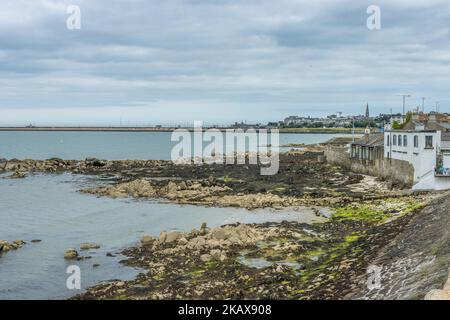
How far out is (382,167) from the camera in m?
53.8

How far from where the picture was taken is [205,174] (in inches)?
2741

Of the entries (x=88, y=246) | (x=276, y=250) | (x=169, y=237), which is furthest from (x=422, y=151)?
(x=88, y=246)

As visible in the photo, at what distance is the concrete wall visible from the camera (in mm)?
45469

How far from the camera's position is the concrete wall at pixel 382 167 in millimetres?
45469

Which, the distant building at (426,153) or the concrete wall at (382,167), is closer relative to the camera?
the distant building at (426,153)

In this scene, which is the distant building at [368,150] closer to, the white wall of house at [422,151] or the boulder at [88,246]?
the white wall of house at [422,151]

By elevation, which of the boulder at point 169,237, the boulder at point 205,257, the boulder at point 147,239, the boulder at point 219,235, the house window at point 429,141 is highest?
the house window at point 429,141

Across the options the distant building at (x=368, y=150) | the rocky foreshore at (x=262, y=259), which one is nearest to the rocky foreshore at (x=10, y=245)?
the rocky foreshore at (x=262, y=259)

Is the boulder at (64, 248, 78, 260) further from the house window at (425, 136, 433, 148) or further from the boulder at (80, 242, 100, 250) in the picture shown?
the house window at (425, 136, 433, 148)
